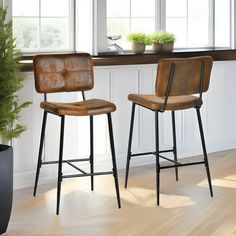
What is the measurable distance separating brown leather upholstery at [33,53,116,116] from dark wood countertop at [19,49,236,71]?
21 centimetres

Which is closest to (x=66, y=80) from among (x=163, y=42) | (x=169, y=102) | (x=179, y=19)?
(x=169, y=102)

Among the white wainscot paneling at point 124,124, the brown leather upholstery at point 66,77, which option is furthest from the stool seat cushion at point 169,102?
the white wainscot paneling at point 124,124

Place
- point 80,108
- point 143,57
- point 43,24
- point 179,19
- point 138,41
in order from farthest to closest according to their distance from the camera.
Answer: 1. point 179,19
2. point 138,41
3. point 143,57
4. point 43,24
5. point 80,108

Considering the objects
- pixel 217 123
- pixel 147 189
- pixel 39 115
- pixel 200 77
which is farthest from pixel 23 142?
pixel 217 123

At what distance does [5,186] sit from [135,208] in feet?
3.15

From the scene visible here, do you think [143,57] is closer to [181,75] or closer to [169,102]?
[169,102]

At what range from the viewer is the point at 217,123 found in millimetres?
5801

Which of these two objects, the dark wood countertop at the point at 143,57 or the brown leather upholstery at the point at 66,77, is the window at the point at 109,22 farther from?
the brown leather upholstery at the point at 66,77

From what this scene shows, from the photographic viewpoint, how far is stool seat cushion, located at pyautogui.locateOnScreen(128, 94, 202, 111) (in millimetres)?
4188

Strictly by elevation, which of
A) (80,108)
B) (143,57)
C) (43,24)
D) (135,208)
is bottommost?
(135,208)

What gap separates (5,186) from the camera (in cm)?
352

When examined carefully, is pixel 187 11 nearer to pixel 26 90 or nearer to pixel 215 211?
pixel 26 90

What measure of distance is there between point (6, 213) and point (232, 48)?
315 cm

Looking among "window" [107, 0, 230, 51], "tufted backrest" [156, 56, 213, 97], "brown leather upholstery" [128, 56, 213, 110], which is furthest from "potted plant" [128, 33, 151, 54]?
"tufted backrest" [156, 56, 213, 97]
